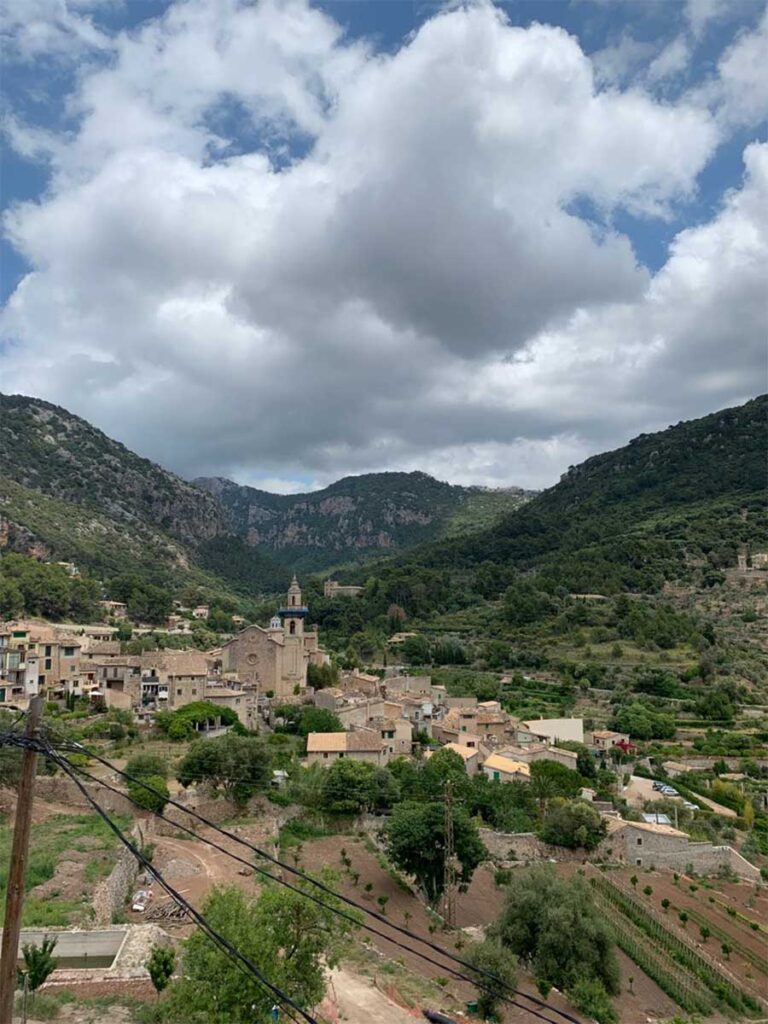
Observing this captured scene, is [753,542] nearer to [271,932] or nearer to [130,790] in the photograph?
[130,790]

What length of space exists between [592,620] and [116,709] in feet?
167

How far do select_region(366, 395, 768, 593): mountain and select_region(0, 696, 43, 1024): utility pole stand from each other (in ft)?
274

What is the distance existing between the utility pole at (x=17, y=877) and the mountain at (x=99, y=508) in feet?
271

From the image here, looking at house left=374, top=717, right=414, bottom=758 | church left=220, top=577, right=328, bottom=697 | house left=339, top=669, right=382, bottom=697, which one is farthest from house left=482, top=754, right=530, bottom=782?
church left=220, top=577, right=328, bottom=697

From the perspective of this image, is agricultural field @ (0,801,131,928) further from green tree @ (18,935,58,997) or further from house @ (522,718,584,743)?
house @ (522,718,584,743)

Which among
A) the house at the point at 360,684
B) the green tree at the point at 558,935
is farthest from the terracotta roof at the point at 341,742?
the green tree at the point at 558,935

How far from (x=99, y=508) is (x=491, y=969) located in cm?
11093

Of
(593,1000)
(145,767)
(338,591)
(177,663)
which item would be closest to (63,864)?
(145,767)

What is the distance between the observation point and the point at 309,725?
37625 mm

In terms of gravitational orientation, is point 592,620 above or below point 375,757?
above

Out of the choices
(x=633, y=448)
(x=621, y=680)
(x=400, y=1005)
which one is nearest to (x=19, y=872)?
(x=400, y=1005)

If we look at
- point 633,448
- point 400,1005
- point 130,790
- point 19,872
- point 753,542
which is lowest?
point 400,1005

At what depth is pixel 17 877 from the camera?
6312 mm

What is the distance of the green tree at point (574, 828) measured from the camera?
29.2 metres
